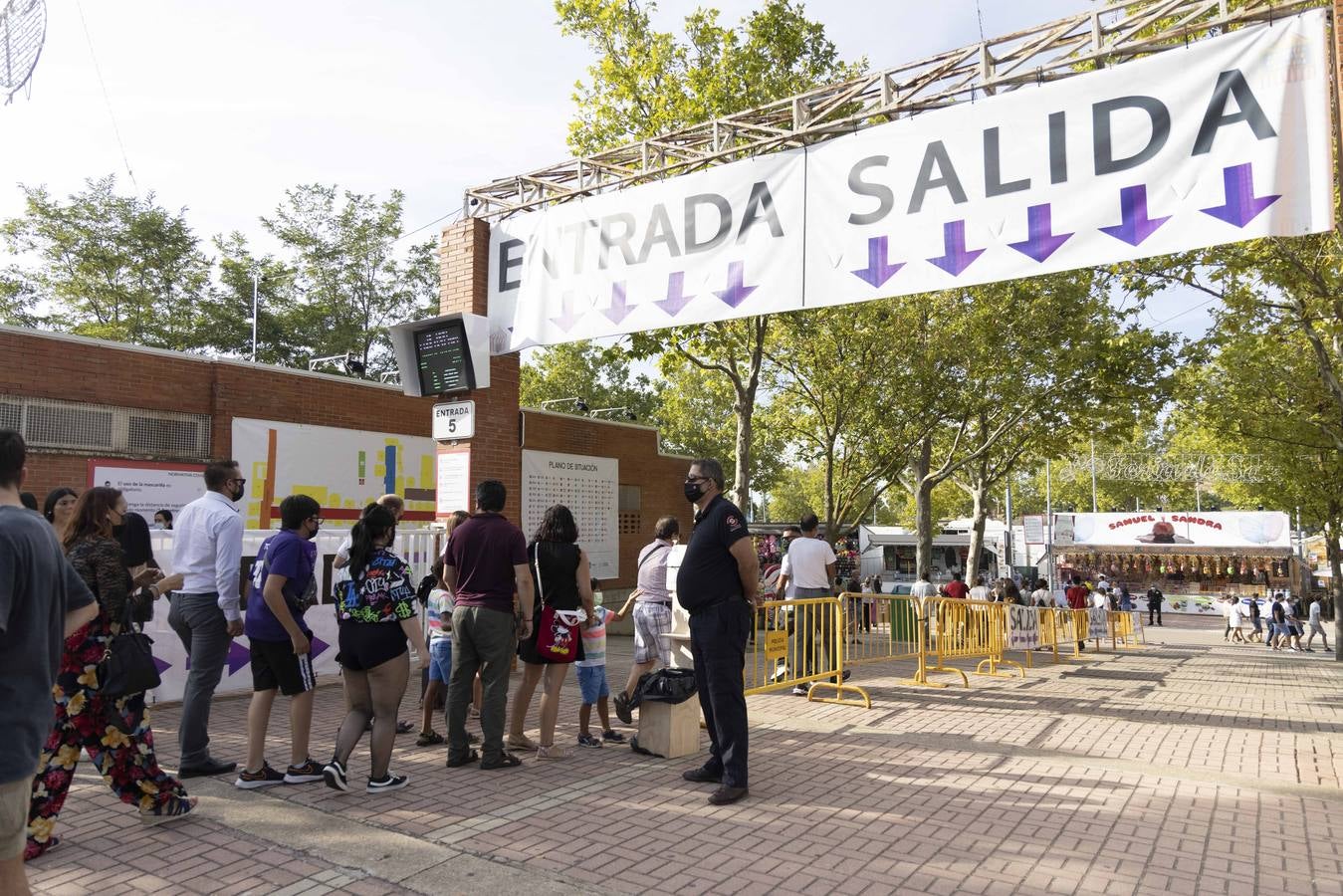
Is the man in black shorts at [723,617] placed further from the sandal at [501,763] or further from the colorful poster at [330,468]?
the colorful poster at [330,468]

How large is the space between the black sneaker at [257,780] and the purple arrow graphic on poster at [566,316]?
540 cm

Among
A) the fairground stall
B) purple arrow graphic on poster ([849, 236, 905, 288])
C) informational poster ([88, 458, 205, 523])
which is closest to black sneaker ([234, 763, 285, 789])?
purple arrow graphic on poster ([849, 236, 905, 288])

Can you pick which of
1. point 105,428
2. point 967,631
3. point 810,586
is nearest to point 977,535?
point 967,631

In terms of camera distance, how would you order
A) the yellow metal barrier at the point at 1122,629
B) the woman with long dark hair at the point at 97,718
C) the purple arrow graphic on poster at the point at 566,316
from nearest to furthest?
the woman with long dark hair at the point at 97,718 < the purple arrow graphic on poster at the point at 566,316 < the yellow metal barrier at the point at 1122,629

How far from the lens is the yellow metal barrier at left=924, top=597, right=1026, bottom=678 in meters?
11.7

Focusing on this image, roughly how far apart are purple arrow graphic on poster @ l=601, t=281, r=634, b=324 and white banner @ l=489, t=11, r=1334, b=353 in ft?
0.08

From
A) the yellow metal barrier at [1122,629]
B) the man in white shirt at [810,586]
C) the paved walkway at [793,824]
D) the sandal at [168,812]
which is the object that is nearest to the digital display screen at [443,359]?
the paved walkway at [793,824]

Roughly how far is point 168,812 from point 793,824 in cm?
333

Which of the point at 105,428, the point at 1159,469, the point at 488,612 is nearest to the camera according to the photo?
the point at 488,612

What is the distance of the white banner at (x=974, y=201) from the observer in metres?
6.10

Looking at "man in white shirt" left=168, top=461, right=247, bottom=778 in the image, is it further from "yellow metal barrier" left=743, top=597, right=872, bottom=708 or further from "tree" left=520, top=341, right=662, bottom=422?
"tree" left=520, top=341, right=662, bottom=422

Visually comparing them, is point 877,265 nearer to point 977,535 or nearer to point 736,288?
point 736,288

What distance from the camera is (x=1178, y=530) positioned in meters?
35.5

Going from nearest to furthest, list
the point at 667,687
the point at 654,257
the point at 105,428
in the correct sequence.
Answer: the point at 667,687
the point at 654,257
the point at 105,428
